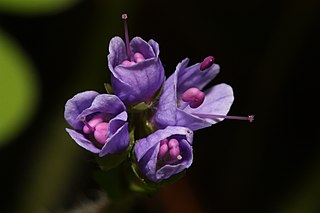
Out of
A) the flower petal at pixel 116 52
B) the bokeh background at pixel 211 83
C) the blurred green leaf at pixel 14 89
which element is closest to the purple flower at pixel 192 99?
the flower petal at pixel 116 52

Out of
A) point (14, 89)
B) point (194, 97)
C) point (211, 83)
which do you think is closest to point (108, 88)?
point (194, 97)

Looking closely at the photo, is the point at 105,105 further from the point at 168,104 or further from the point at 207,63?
the point at 207,63

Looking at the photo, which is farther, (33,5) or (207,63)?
(33,5)

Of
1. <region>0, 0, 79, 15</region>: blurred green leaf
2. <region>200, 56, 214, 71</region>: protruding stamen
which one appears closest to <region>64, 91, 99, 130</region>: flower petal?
<region>200, 56, 214, 71</region>: protruding stamen

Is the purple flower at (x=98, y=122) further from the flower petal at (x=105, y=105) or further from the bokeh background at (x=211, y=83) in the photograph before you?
the bokeh background at (x=211, y=83)

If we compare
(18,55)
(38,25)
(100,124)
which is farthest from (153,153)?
Answer: (38,25)

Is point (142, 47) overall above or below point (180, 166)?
above

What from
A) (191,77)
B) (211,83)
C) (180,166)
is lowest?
(211,83)

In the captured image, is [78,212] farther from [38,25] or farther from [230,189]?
[38,25]
